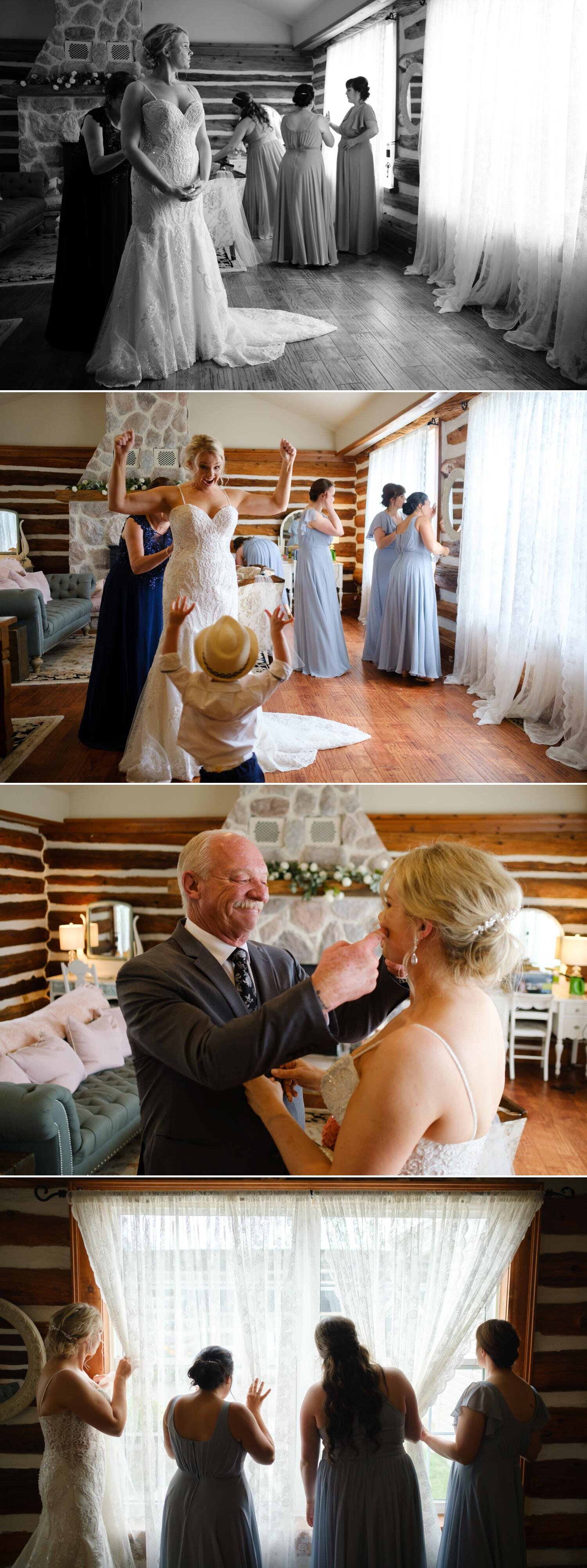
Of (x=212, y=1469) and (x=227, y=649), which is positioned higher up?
(x=227, y=649)

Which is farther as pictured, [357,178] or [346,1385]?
[346,1385]

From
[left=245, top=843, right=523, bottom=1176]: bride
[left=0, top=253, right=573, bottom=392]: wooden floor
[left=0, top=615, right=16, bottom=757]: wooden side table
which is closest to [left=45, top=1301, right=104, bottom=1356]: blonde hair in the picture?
[left=245, top=843, right=523, bottom=1176]: bride

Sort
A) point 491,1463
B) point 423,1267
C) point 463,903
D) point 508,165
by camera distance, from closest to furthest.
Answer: point 463,903 < point 508,165 < point 491,1463 < point 423,1267

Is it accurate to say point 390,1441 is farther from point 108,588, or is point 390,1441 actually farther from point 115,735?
point 108,588

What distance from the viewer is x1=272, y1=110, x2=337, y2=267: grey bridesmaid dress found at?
238 centimetres

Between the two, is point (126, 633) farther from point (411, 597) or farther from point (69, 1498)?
point (69, 1498)

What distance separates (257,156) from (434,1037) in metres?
2.06

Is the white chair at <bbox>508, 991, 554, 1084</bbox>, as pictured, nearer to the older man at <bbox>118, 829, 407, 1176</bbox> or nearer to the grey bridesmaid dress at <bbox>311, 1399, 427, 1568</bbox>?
the older man at <bbox>118, 829, 407, 1176</bbox>

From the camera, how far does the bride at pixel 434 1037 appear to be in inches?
89.7

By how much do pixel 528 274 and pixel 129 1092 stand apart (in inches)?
90.6

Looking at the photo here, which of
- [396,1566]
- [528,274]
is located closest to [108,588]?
[528,274]

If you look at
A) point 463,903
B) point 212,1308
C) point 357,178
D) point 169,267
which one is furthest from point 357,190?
point 212,1308

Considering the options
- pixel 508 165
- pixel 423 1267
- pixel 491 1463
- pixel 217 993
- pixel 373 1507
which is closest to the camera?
pixel 217 993

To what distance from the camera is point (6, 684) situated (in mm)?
2348
